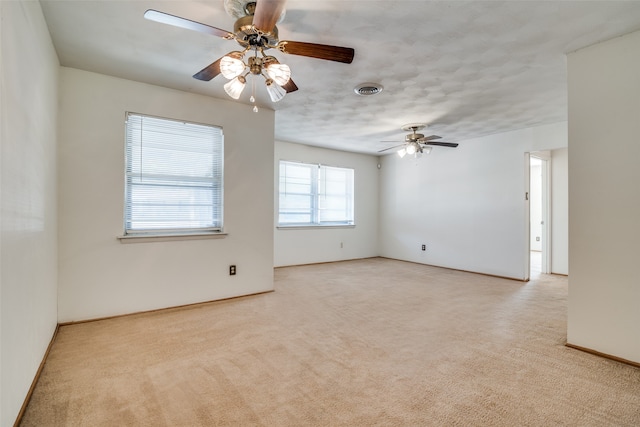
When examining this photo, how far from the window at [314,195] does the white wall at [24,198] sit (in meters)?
3.76

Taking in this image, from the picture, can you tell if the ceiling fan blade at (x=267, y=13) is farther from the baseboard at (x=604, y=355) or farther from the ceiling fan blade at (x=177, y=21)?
the baseboard at (x=604, y=355)

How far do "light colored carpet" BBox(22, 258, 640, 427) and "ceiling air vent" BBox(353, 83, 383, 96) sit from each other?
7.85 feet

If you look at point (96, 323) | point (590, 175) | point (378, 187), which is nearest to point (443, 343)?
point (590, 175)

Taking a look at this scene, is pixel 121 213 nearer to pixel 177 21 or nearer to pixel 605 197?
pixel 177 21

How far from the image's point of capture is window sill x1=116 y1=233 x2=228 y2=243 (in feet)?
10.3

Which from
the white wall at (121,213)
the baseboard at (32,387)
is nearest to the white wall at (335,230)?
the white wall at (121,213)

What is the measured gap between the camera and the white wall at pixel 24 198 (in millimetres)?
1416

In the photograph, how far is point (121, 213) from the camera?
3.12m

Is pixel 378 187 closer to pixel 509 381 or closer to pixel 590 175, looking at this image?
pixel 590 175

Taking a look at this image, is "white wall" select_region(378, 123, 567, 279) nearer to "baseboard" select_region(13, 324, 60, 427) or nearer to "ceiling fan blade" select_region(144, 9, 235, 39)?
"ceiling fan blade" select_region(144, 9, 235, 39)

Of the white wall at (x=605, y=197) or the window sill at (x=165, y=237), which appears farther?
the window sill at (x=165, y=237)

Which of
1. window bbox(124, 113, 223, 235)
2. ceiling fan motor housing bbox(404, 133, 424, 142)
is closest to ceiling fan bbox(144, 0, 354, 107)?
window bbox(124, 113, 223, 235)

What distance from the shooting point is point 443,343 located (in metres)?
2.56


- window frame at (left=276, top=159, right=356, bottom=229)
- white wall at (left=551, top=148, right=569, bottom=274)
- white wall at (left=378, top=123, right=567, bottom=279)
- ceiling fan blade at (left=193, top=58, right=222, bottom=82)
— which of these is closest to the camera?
ceiling fan blade at (left=193, top=58, right=222, bottom=82)
